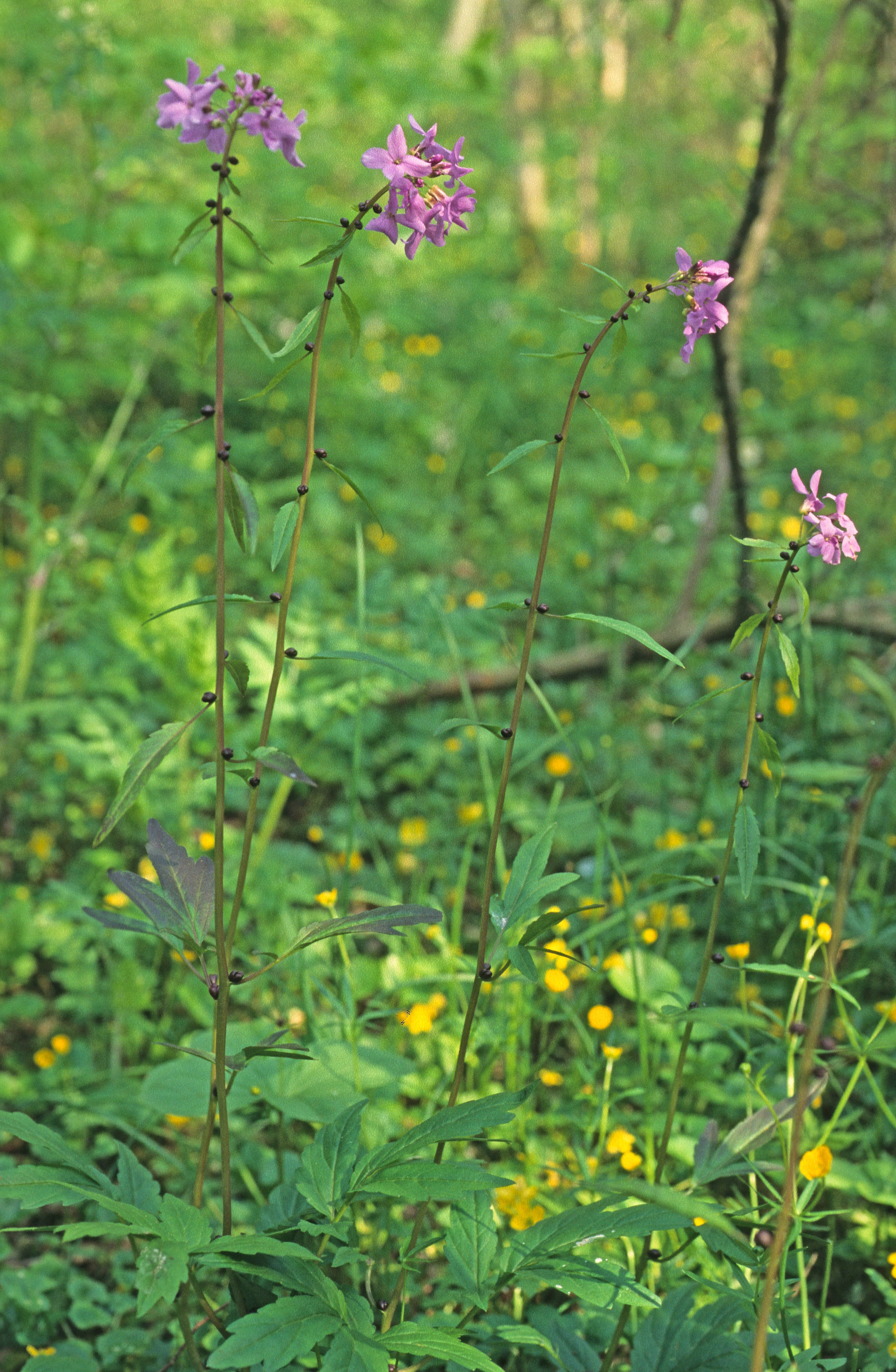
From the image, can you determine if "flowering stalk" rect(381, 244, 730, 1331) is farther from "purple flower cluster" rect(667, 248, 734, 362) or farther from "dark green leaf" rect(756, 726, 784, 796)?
"dark green leaf" rect(756, 726, 784, 796)

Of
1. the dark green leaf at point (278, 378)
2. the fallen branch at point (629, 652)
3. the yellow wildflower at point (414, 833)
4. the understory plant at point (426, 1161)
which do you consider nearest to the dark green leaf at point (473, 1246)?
the understory plant at point (426, 1161)

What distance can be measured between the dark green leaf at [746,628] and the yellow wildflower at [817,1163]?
61 centimetres

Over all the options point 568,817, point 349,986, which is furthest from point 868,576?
point 349,986

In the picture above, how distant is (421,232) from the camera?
863 mm

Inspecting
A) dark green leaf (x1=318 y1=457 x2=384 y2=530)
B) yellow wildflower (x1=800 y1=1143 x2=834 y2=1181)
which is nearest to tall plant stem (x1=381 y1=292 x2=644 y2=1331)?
dark green leaf (x1=318 y1=457 x2=384 y2=530)

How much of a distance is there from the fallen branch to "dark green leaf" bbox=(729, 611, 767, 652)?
1.39 metres

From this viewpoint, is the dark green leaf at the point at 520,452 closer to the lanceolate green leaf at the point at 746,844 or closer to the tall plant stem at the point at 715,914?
the tall plant stem at the point at 715,914

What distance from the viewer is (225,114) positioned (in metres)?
0.79

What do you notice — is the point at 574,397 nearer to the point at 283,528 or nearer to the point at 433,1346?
the point at 283,528

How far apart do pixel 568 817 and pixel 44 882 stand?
1.09m

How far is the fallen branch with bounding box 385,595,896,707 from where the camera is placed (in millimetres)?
2404

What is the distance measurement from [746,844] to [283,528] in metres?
0.50

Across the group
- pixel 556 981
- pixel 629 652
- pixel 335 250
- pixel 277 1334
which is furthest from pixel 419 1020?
pixel 629 652

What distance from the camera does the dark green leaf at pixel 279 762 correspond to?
820mm
